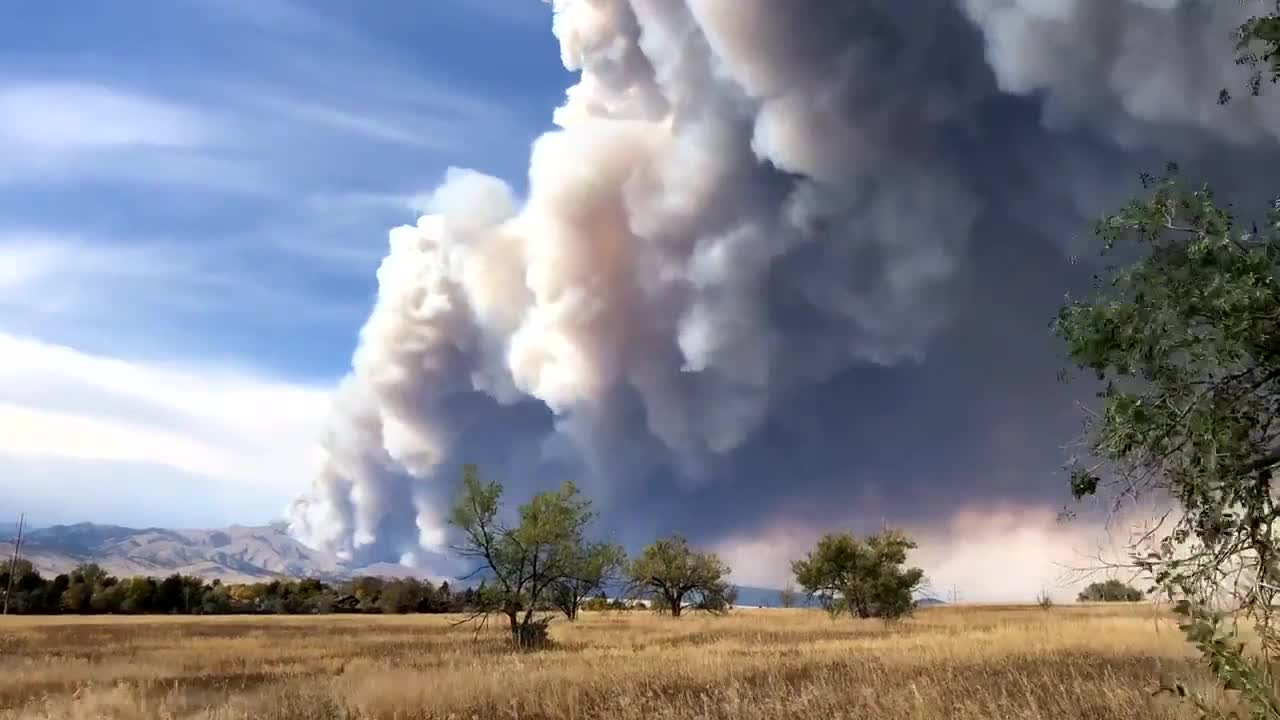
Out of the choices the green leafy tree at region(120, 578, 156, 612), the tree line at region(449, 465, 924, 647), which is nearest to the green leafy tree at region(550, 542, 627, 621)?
the tree line at region(449, 465, 924, 647)

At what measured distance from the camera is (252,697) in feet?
57.3

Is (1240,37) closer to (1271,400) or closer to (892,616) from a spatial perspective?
(1271,400)

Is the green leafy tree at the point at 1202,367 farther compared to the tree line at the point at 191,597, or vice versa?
the tree line at the point at 191,597

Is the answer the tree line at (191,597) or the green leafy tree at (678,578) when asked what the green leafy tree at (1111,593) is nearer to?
the green leafy tree at (678,578)

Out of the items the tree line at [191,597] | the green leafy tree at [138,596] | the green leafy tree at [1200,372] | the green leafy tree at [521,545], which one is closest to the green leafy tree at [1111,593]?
the green leafy tree at [1200,372]

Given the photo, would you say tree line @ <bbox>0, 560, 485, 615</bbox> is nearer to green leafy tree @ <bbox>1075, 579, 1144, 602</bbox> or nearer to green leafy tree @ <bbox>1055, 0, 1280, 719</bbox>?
green leafy tree @ <bbox>1075, 579, 1144, 602</bbox>

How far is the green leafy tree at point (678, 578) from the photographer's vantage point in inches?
2940

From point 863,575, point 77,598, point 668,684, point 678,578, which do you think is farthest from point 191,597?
point 668,684

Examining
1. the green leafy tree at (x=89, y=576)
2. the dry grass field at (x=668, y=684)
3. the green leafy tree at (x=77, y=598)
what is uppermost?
the green leafy tree at (x=89, y=576)

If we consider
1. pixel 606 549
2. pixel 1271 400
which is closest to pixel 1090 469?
pixel 1271 400

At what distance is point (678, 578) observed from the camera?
75375 millimetres

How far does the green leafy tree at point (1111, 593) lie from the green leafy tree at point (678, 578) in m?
31.0

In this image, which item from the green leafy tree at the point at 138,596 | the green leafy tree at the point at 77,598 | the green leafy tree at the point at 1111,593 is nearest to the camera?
the green leafy tree at the point at 1111,593

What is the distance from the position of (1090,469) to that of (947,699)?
3.72m
